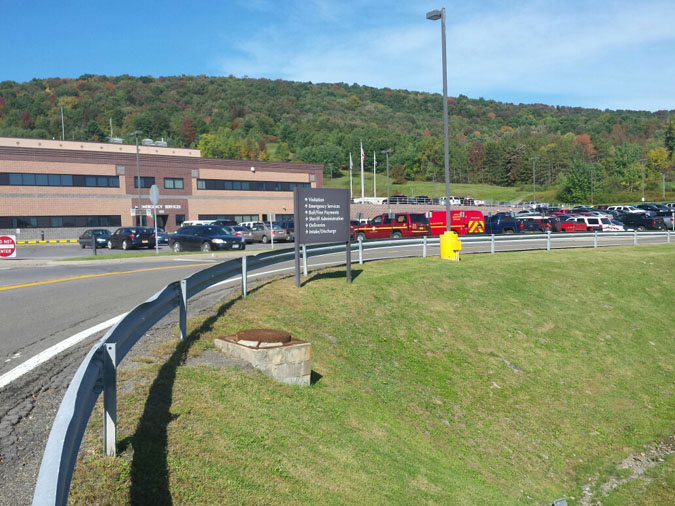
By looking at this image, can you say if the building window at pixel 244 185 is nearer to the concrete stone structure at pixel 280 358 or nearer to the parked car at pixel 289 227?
the parked car at pixel 289 227

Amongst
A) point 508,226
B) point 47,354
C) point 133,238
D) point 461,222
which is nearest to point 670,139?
point 508,226

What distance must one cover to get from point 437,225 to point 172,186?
115 feet

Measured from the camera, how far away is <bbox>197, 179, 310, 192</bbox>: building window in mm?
63688

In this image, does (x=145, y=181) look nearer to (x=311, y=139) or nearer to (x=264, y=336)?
(x=264, y=336)

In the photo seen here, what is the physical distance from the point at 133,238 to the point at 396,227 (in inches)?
678

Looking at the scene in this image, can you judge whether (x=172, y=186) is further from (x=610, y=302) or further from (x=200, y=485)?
(x=200, y=485)

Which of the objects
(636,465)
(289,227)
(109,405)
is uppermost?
(289,227)

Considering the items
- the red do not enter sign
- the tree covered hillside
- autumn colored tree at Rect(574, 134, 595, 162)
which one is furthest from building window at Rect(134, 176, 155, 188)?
autumn colored tree at Rect(574, 134, 595, 162)

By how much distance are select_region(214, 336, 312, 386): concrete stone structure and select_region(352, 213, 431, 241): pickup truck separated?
28843mm

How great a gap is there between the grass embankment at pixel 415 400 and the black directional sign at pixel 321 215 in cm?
124

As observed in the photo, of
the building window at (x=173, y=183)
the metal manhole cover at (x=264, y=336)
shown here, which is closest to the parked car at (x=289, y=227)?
the building window at (x=173, y=183)

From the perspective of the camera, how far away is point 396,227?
120 ft

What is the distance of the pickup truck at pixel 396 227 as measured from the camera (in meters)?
36.6

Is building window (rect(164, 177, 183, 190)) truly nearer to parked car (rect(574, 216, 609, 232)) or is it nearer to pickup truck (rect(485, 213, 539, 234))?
pickup truck (rect(485, 213, 539, 234))
